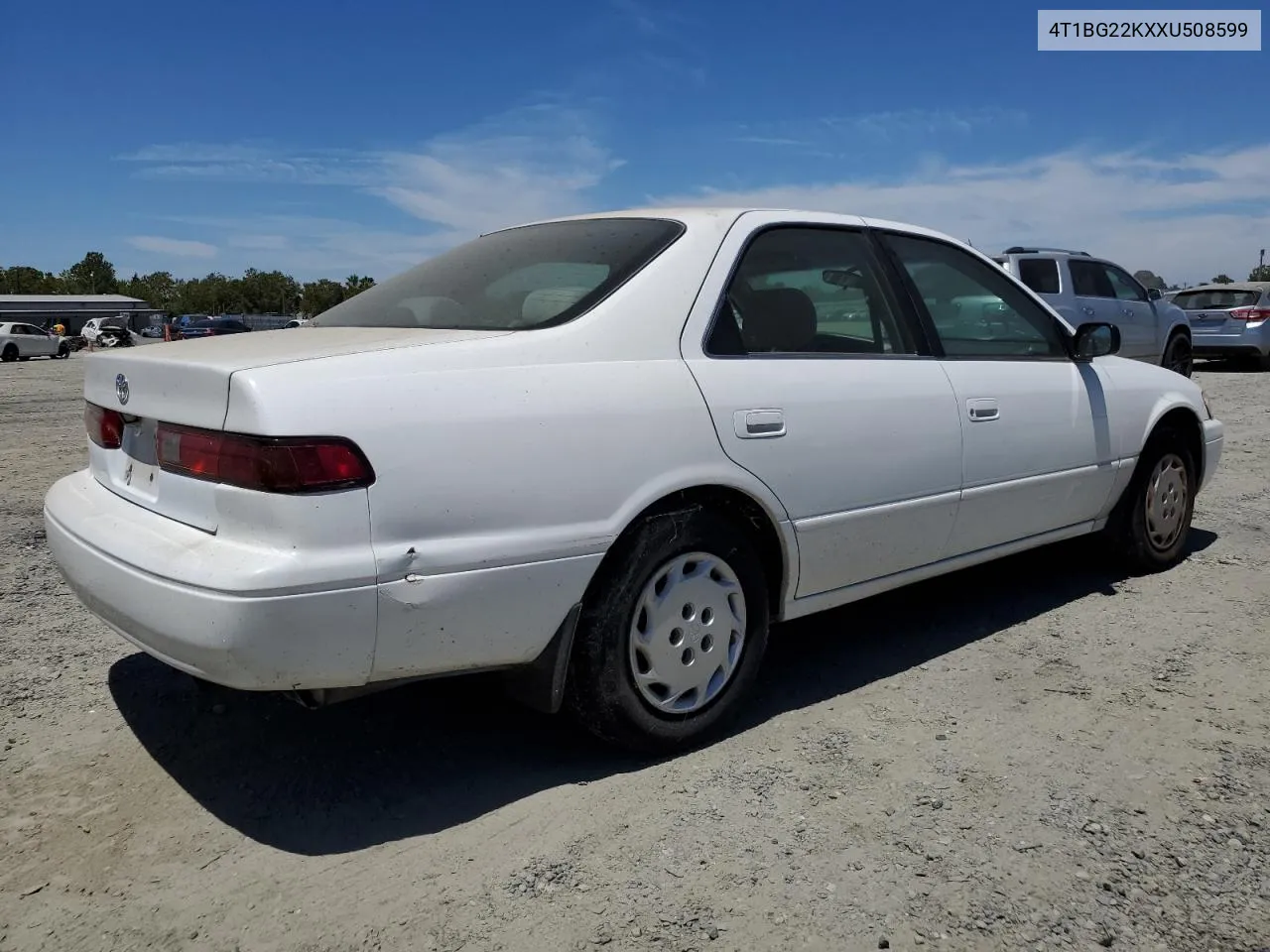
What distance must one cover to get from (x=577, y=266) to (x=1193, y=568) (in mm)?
3488

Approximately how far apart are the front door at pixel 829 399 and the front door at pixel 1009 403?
0.14m

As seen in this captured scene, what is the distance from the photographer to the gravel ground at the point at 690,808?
2221 millimetres

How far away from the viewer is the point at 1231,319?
56.4 feet

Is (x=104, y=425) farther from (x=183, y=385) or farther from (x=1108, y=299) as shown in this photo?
(x=1108, y=299)

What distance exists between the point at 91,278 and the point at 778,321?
13748 cm

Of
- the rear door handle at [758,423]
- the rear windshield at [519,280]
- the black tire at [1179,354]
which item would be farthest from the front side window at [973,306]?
the black tire at [1179,354]

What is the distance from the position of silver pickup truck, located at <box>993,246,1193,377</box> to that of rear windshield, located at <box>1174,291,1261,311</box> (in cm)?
371

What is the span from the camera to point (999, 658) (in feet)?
12.4

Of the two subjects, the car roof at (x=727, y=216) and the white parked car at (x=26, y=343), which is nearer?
the car roof at (x=727, y=216)

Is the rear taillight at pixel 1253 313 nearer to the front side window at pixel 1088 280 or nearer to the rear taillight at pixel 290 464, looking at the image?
the front side window at pixel 1088 280

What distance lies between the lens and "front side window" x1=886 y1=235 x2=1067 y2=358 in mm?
3830

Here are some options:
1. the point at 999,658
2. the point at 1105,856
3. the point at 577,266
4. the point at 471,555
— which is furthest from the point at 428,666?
the point at 999,658

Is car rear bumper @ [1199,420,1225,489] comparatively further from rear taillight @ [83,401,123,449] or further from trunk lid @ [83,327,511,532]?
rear taillight @ [83,401,123,449]

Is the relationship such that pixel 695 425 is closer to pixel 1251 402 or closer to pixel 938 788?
pixel 938 788
